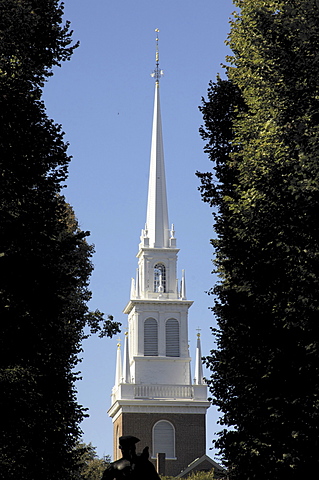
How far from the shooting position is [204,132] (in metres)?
36.2

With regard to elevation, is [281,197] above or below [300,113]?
below

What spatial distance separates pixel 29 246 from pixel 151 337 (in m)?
67.1

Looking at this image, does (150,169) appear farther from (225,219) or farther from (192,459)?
(225,219)

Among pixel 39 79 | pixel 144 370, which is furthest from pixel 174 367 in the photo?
pixel 39 79

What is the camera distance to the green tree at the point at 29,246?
25984 mm

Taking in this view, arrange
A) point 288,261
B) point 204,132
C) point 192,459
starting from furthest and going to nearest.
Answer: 1. point 192,459
2. point 204,132
3. point 288,261

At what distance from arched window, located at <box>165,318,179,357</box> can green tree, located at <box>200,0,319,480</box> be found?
6159 centimetres

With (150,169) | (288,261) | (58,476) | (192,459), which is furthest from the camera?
(150,169)

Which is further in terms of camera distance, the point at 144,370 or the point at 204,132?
the point at 144,370

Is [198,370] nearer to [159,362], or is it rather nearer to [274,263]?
[159,362]

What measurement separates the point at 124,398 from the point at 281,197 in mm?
63298

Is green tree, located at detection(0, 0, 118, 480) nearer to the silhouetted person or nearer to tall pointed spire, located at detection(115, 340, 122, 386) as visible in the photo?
the silhouetted person

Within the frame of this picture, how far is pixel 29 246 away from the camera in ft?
86.4

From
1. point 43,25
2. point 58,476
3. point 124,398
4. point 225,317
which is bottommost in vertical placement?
point 58,476
